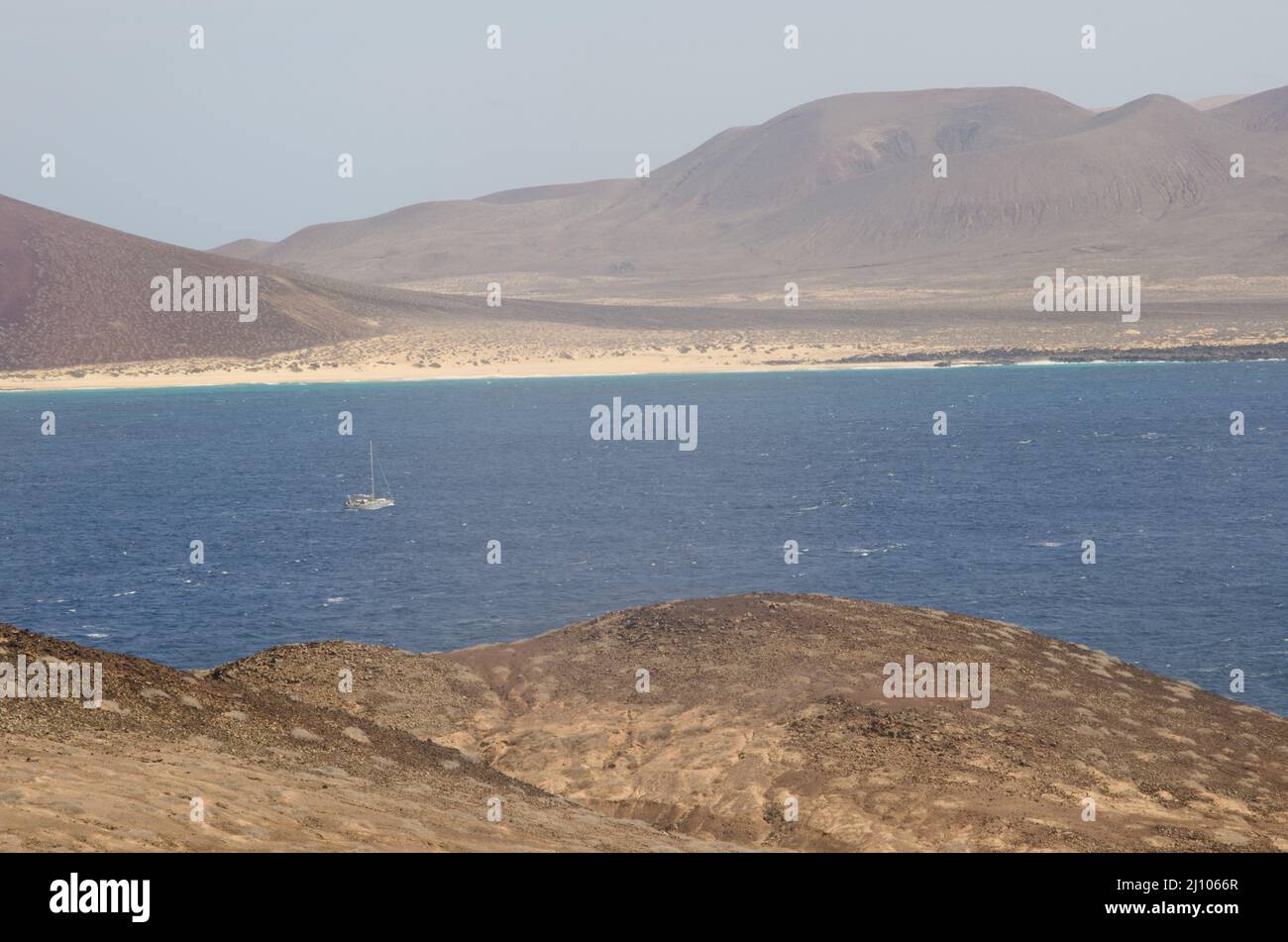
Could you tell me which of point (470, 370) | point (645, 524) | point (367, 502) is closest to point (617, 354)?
point (470, 370)

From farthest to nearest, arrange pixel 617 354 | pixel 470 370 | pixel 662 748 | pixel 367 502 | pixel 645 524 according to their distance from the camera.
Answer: pixel 617 354 → pixel 470 370 → pixel 367 502 → pixel 645 524 → pixel 662 748

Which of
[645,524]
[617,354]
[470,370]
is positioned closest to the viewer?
[645,524]

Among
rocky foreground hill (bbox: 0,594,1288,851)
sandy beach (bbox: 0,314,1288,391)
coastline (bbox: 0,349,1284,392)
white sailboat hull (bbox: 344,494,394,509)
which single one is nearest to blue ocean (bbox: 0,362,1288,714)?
white sailboat hull (bbox: 344,494,394,509)

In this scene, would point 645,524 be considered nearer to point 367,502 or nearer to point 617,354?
point 367,502

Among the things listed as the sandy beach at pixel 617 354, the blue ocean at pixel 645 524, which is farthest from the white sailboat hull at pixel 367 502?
the sandy beach at pixel 617 354
